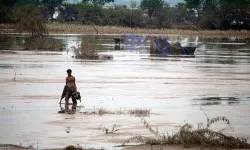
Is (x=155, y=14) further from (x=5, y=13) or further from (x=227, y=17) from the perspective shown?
(x=5, y=13)

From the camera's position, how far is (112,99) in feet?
70.1

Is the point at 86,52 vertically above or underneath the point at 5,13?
underneath

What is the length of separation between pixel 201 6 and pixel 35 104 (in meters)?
127

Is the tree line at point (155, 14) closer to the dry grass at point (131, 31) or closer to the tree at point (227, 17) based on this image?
the tree at point (227, 17)

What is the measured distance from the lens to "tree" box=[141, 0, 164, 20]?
143750 mm

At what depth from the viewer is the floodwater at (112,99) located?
47.5ft

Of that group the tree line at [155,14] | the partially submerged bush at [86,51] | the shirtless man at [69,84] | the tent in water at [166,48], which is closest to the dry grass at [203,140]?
the shirtless man at [69,84]

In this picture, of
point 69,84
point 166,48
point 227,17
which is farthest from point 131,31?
point 69,84

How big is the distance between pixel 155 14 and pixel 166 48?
274 ft

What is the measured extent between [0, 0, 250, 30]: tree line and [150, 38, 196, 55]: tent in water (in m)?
44.3

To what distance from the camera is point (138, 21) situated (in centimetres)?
12294

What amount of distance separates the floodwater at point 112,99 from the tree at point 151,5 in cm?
10599

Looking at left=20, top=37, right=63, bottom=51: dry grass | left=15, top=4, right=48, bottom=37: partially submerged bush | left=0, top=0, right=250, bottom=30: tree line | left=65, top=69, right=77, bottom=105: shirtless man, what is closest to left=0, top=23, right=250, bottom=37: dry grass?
left=0, top=0, right=250, bottom=30: tree line

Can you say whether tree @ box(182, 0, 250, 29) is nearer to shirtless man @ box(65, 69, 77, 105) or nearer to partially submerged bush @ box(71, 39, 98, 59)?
partially submerged bush @ box(71, 39, 98, 59)
